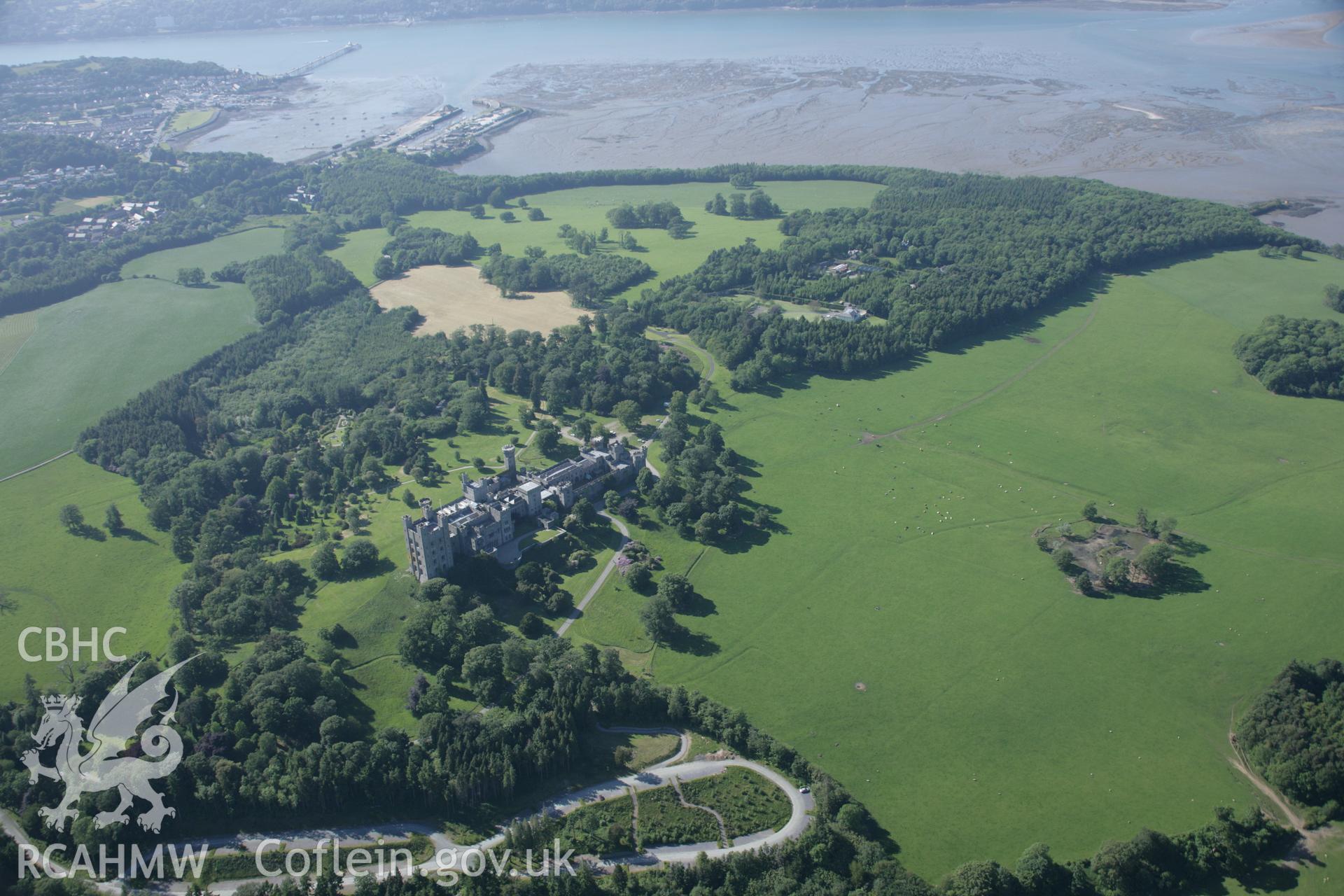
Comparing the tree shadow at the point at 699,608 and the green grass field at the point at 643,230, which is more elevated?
the green grass field at the point at 643,230

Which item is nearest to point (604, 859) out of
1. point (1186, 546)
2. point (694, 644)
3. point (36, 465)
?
point (694, 644)

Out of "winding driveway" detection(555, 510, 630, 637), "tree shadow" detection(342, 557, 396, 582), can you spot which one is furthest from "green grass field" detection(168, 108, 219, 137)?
"winding driveway" detection(555, 510, 630, 637)

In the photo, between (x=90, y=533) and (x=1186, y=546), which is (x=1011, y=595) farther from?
(x=90, y=533)

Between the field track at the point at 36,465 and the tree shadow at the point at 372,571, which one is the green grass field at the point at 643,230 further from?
the tree shadow at the point at 372,571

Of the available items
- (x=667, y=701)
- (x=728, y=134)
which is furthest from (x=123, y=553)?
(x=728, y=134)

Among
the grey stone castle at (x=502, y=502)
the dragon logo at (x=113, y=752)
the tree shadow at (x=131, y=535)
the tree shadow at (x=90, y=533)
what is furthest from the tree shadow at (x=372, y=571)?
the tree shadow at (x=90, y=533)
